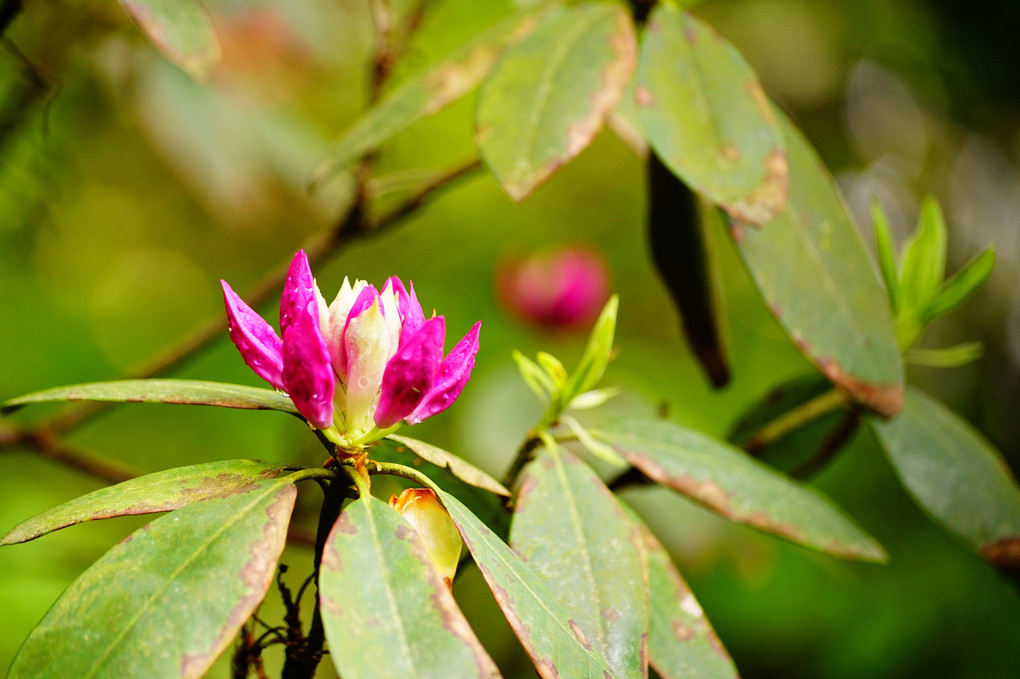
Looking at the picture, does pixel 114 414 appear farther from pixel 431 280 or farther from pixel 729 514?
pixel 729 514

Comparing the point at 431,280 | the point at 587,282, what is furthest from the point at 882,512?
the point at 431,280

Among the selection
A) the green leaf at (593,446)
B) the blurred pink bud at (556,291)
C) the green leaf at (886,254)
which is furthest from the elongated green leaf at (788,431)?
the blurred pink bud at (556,291)

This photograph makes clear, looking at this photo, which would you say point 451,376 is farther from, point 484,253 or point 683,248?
point 484,253

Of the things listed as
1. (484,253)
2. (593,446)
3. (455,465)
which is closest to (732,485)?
(593,446)

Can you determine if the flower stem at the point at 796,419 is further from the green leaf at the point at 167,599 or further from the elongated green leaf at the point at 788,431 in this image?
the green leaf at the point at 167,599

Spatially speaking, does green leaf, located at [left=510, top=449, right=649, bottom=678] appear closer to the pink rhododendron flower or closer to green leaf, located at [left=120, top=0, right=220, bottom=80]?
the pink rhododendron flower
